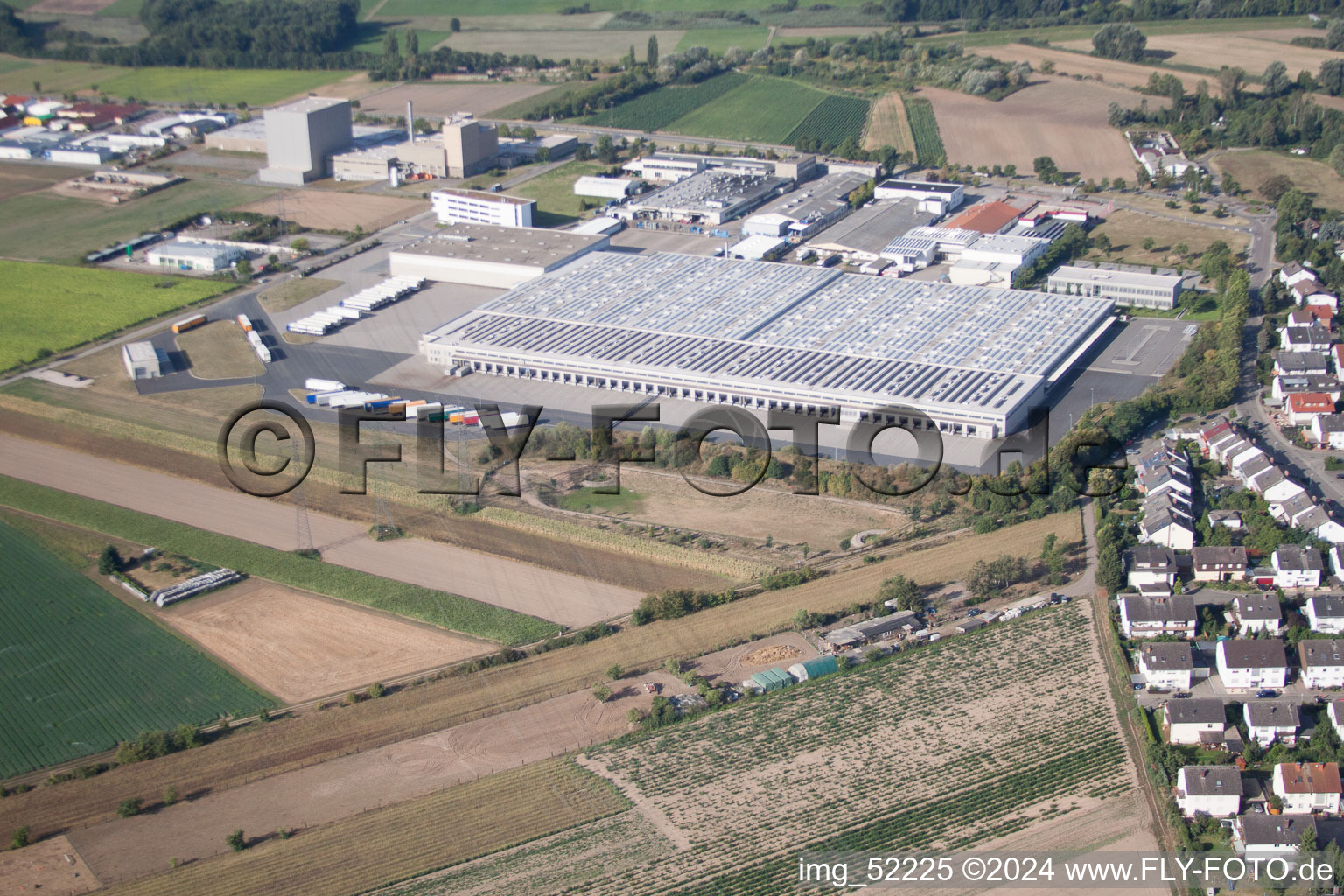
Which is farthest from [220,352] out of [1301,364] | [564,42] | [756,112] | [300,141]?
[564,42]

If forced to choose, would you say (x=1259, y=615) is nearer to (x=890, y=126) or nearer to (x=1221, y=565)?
(x=1221, y=565)

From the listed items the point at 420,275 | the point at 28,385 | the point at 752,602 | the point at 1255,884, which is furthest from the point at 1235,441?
the point at 28,385

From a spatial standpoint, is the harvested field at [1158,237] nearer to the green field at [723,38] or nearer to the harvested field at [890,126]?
the harvested field at [890,126]

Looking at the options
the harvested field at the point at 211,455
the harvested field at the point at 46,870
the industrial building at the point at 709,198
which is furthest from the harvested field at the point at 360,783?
the industrial building at the point at 709,198

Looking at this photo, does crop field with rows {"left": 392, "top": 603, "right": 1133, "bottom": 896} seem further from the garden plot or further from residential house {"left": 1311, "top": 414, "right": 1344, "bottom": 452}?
residential house {"left": 1311, "top": 414, "right": 1344, "bottom": 452}

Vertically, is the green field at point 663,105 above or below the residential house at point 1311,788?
above
